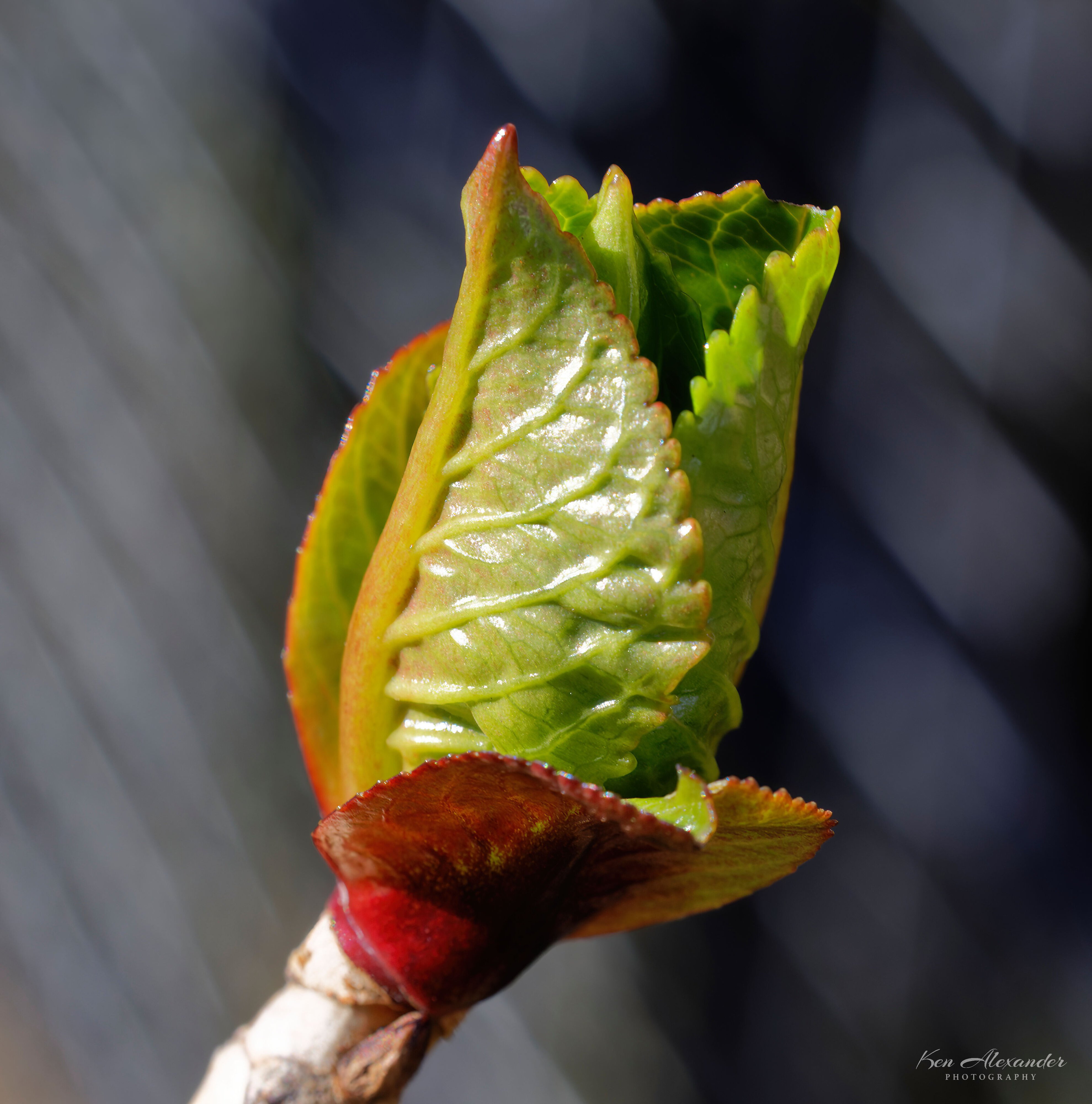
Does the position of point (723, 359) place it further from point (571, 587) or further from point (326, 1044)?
point (326, 1044)

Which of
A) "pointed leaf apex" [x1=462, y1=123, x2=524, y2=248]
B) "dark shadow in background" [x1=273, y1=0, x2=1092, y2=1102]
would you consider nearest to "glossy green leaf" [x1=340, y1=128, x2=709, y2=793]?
"pointed leaf apex" [x1=462, y1=123, x2=524, y2=248]

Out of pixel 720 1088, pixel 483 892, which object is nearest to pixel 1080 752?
pixel 720 1088

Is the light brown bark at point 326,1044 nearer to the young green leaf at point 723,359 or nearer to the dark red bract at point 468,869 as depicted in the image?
the dark red bract at point 468,869

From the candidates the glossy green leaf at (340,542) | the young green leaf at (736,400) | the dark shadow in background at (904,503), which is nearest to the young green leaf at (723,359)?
the young green leaf at (736,400)

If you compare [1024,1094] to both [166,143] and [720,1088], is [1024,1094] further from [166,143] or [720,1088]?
[166,143]

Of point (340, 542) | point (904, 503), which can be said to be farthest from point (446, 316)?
point (340, 542)
